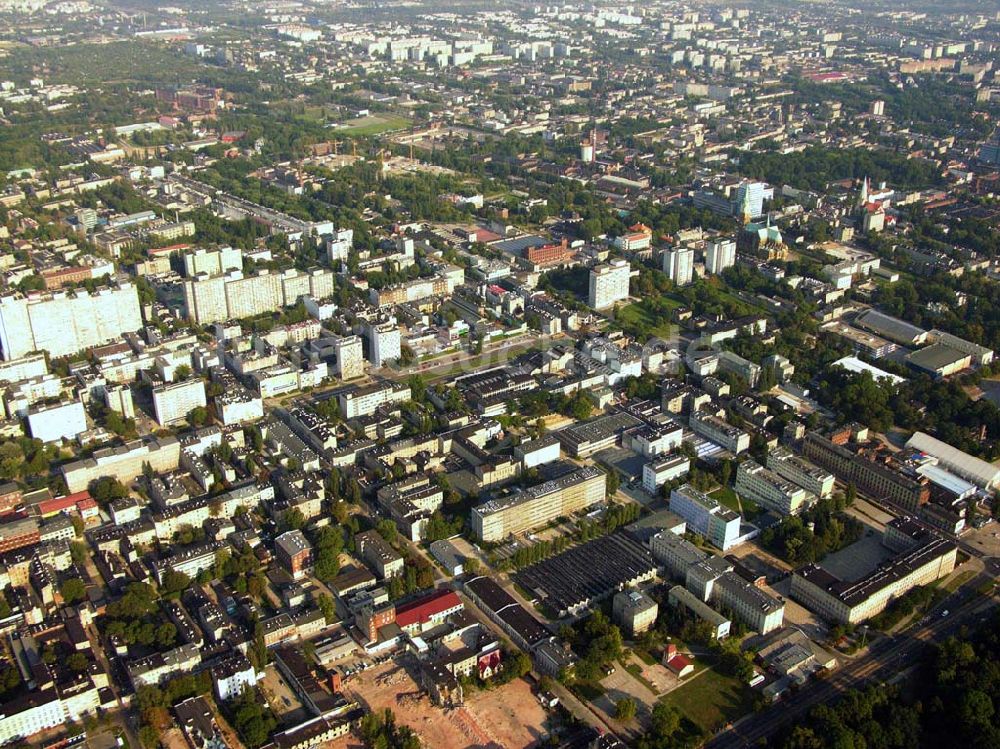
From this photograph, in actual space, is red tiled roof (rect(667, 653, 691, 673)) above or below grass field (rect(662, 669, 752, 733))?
above

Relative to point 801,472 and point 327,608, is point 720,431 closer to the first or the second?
point 801,472

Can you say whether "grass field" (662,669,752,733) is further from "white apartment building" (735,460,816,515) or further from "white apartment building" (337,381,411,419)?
"white apartment building" (337,381,411,419)

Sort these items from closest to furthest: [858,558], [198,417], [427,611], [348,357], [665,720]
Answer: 1. [665,720]
2. [427,611]
3. [858,558]
4. [198,417]
5. [348,357]

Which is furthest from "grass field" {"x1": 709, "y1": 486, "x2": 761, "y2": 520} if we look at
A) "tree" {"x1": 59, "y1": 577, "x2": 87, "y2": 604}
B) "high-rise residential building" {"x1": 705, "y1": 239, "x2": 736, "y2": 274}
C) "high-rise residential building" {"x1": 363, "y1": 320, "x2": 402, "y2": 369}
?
"high-rise residential building" {"x1": 705, "y1": 239, "x2": 736, "y2": 274}

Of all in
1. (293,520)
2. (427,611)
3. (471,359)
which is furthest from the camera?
(471,359)

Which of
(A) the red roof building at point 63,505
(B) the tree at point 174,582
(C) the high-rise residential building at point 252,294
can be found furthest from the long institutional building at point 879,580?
(C) the high-rise residential building at point 252,294

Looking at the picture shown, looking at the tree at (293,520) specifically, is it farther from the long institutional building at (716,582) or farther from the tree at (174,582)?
the long institutional building at (716,582)

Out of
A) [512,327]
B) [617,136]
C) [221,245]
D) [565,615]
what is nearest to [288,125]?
[617,136]

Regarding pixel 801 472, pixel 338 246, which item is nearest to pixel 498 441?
pixel 801 472
